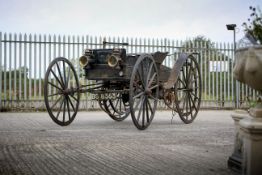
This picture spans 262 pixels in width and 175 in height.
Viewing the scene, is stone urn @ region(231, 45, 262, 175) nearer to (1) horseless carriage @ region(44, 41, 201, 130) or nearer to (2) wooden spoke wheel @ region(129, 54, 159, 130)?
(1) horseless carriage @ region(44, 41, 201, 130)

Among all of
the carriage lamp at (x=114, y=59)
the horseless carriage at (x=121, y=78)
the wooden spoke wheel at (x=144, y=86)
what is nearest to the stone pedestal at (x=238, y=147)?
the horseless carriage at (x=121, y=78)

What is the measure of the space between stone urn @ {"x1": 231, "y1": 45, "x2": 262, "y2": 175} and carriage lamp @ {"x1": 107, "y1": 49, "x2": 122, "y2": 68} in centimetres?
488

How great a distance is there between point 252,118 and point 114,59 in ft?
16.7

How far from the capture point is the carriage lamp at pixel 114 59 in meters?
8.45

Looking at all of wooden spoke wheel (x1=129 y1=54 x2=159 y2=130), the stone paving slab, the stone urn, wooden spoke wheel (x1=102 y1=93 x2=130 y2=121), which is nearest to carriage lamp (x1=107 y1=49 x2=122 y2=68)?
wooden spoke wheel (x1=129 y1=54 x2=159 y2=130)

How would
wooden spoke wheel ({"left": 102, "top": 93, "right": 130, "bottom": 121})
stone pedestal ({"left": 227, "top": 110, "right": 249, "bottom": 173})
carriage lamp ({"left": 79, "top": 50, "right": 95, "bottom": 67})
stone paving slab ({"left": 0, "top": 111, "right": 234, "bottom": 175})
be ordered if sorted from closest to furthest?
1. stone pedestal ({"left": 227, "top": 110, "right": 249, "bottom": 173})
2. stone paving slab ({"left": 0, "top": 111, "right": 234, "bottom": 175})
3. carriage lamp ({"left": 79, "top": 50, "right": 95, "bottom": 67})
4. wooden spoke wheel ({"left": 102, "top": 93, "right": 130, "bottom": 121})

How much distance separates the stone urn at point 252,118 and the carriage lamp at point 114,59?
4.88 m

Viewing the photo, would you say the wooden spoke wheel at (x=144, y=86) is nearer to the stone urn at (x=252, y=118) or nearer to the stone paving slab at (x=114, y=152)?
the stone paving slab at (x=114, y=152)

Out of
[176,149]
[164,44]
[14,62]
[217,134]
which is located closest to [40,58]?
[14,62]

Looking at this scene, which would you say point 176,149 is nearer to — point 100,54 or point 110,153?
point 110,153

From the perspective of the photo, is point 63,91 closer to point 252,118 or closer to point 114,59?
point 114,59

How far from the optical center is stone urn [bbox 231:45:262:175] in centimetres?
348

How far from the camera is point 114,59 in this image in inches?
334

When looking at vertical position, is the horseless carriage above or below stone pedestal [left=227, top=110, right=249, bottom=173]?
above
